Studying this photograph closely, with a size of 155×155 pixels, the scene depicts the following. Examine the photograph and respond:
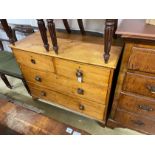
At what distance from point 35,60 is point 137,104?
95cm

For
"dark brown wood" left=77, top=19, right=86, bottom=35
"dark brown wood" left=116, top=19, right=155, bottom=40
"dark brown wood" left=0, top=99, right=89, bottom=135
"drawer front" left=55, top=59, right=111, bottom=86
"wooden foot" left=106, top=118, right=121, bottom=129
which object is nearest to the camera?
"dark brown wood" left=116, top=19, right=155, bottom=40

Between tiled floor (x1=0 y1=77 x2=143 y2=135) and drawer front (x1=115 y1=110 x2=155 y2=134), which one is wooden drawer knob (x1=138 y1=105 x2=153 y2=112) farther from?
tiled floor (x1=0 y1=77 x2=143 y2=135)

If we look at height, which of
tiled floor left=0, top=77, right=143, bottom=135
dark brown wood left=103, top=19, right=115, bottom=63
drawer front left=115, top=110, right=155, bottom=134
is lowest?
tiled floor left=0, top=77, right=143, bottom=135

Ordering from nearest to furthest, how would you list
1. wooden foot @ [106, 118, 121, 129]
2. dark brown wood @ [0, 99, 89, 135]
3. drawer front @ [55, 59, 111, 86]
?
dark brown wood @ [0, 99, 89, 135] < drawer front @ [55, 59, 111, 86] < wooden foot @ [106, 118, 121, 129]

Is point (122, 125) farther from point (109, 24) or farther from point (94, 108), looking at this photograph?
point (109, 24)

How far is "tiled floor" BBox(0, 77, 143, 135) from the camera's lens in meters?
1.44

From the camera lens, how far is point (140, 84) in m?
0.94

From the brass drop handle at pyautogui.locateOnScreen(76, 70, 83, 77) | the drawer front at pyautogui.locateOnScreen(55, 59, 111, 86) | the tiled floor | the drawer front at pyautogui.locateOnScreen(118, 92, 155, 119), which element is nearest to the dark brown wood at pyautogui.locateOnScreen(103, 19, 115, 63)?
the drawer front at pyautogui.locateOnScreen(55, 59, 111, 86)

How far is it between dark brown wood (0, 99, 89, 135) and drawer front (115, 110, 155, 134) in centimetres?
52

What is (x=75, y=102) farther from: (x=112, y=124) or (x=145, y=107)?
(x=145, y=107)

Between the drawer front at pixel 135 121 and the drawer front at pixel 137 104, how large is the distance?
0.21 ft
